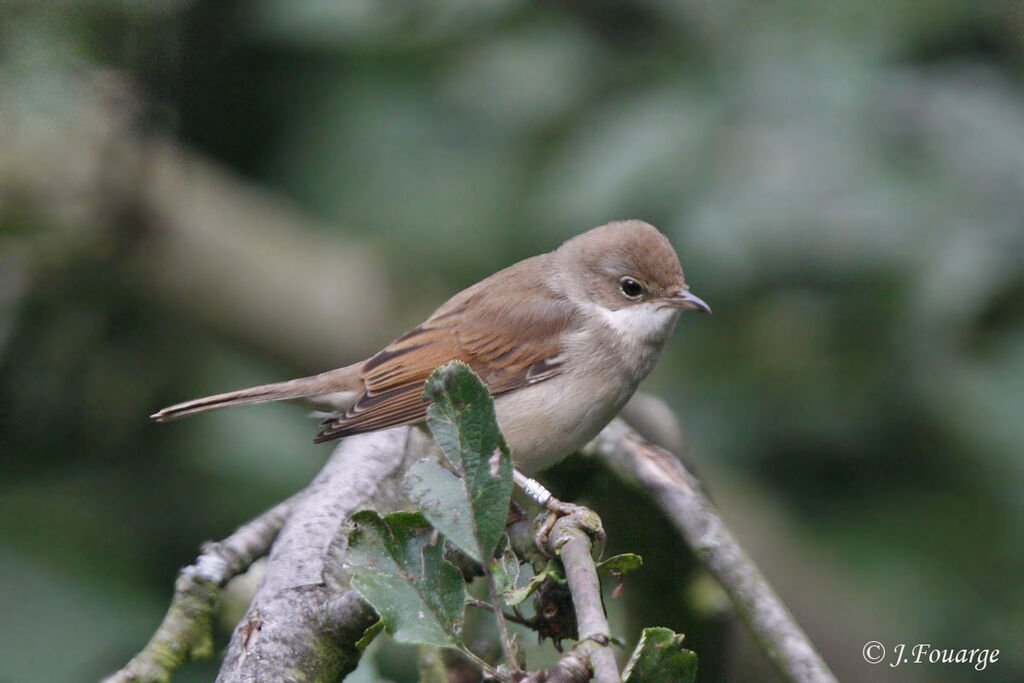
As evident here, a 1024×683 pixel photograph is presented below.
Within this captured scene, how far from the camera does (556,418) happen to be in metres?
3.15

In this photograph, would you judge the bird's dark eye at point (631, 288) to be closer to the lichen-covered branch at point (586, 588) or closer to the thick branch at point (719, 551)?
the thick branch at point (719, 551)

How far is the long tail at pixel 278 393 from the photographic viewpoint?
329cm

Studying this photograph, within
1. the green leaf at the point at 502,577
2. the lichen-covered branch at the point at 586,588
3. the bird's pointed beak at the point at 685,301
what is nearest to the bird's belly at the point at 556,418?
the bird's pointed beak at the point at 685,301

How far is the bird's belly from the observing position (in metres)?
3.10

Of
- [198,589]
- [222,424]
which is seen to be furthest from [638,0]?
[198,589]

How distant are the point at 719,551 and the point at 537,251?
7.11 feet

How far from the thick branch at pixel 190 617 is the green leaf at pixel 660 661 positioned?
119 cm

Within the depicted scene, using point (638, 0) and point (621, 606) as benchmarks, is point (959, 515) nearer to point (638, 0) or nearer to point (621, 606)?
point (621, 606)

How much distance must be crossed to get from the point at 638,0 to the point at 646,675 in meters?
3.21

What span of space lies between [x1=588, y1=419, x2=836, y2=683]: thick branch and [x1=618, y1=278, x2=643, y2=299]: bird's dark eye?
2.09 feet

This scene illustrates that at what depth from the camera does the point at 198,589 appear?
243 cm

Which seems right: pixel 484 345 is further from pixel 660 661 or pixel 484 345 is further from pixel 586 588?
pixel 660 661

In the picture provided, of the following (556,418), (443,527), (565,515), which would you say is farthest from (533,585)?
(556,418)

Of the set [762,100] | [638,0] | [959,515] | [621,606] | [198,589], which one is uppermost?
[638,0]
